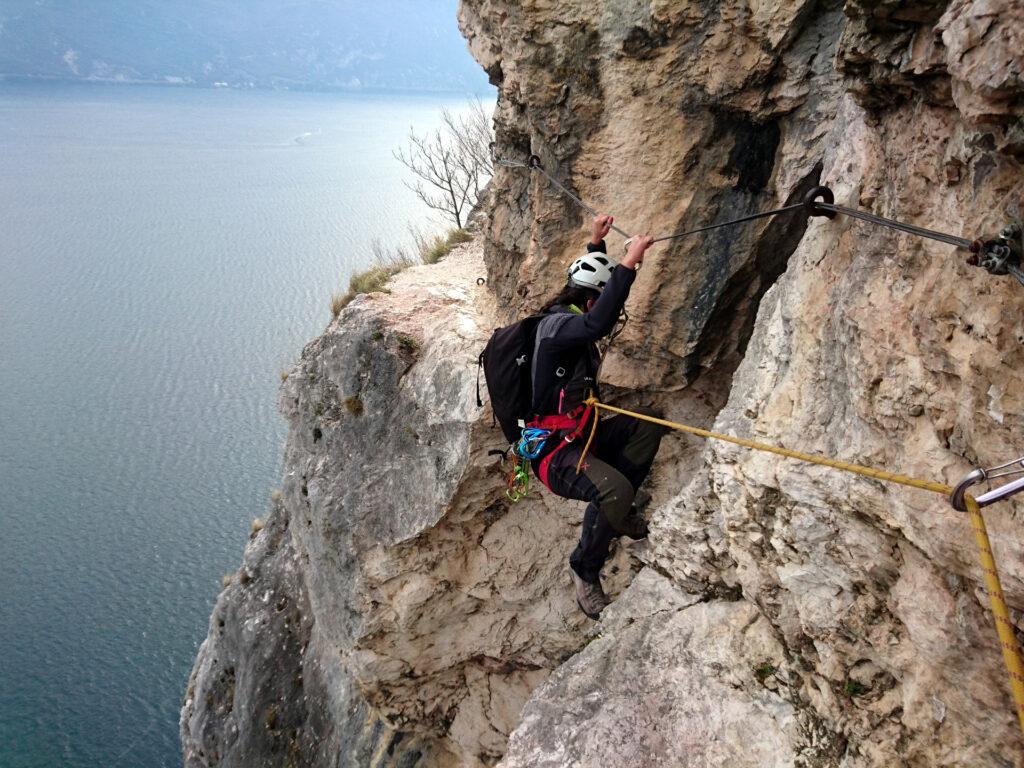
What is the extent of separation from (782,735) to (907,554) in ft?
4.06

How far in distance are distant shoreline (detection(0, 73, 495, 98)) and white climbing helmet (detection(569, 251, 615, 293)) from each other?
109 metres

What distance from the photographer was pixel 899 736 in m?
3.19

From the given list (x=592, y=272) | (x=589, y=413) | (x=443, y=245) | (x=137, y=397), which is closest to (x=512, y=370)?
(x=589, y=413)

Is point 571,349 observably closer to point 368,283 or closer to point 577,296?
point 577,296

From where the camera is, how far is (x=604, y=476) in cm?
527

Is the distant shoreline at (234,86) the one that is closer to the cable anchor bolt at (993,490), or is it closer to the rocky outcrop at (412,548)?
the rocky outcrop at (412,548)

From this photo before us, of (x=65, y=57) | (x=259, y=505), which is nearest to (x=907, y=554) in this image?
(x=259, y=505)

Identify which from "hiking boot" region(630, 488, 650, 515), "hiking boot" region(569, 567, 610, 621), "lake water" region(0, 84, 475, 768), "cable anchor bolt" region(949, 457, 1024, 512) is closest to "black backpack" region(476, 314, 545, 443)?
"hiking boot" region(630, 488, 650, 515)

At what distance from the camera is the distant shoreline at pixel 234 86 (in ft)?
405

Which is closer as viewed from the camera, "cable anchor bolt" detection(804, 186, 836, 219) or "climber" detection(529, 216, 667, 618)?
"cable anchor bolt" detection(804, 186, 836, 219)

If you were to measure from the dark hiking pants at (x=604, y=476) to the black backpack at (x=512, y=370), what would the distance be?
17.2 inches

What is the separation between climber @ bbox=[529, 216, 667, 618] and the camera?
4.56 meters

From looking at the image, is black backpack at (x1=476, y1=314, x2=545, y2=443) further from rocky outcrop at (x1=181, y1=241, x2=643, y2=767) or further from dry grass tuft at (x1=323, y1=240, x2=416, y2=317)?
dry grass tuft at (x1=323, y1=240, x2=416, y2=317)

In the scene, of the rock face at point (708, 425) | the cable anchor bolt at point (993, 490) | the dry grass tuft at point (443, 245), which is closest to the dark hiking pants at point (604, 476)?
the rock face at point (708, 425)
